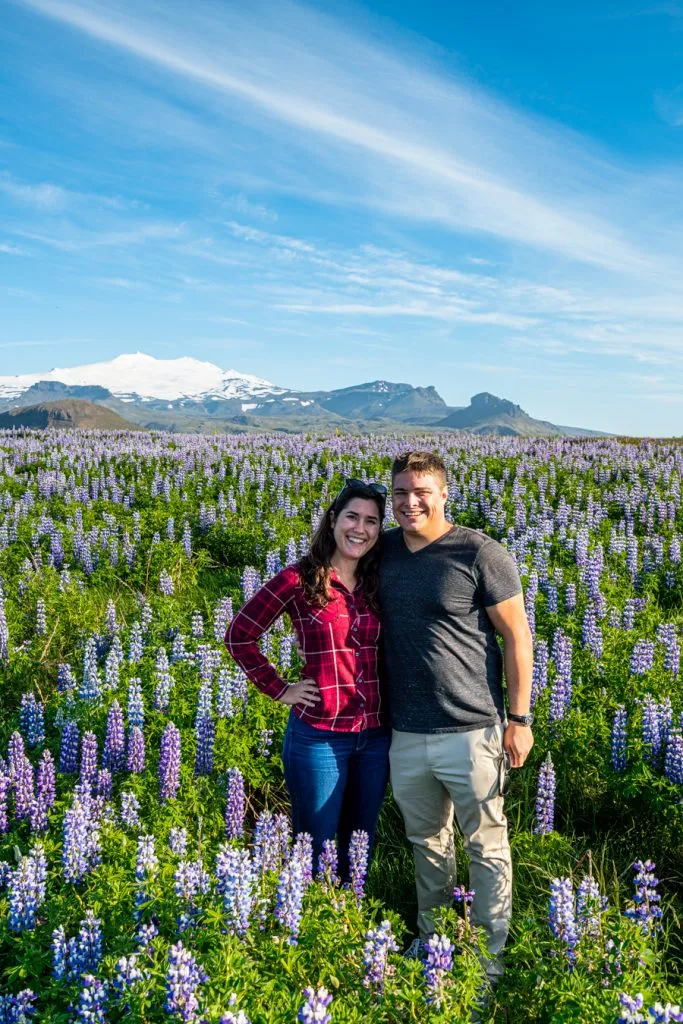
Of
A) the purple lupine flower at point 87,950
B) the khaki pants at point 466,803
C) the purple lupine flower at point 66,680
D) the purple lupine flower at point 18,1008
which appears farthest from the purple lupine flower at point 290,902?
the purple lupine flower at point 66,680

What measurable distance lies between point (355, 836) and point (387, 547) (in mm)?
1649

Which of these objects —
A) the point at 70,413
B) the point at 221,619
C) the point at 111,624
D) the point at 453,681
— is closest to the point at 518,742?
the point at 453,681

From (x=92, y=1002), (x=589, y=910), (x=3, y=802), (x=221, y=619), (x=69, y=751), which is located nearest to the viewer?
(x=92, y=1002)

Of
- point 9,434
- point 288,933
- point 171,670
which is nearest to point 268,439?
point 9,434

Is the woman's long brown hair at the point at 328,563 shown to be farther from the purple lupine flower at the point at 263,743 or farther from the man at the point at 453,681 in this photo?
the purple lupine flower at the point at 263,743

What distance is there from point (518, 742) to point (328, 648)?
1219 millimetres

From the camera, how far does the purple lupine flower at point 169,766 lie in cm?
464

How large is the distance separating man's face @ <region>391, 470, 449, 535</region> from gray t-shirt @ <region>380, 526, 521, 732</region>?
0.44 ft

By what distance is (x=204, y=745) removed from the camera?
5.14 metres

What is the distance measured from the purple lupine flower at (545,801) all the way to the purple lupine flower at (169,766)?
2.33 m

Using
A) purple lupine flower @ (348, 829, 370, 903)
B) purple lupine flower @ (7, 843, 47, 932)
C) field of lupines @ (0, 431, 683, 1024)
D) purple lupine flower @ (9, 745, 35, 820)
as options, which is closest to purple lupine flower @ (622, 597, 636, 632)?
field of lupines @ (0, 431, 683, 1024)

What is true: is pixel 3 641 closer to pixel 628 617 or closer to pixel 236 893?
pixel 236 893

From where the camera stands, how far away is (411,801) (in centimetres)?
430

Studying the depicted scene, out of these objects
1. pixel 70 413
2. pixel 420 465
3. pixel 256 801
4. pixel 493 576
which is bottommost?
pixel 256 801
